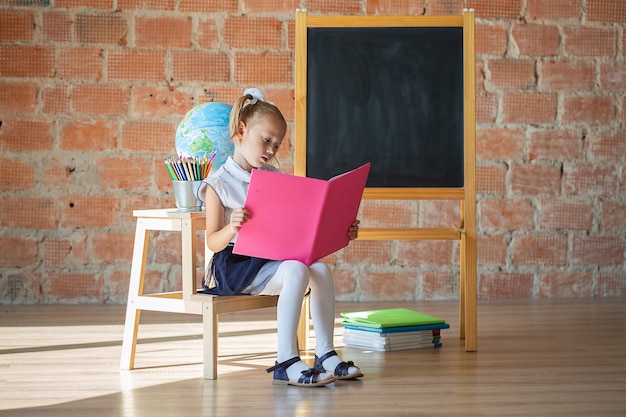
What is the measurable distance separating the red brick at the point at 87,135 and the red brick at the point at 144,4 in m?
0.60

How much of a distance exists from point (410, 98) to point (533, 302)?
5.62ft

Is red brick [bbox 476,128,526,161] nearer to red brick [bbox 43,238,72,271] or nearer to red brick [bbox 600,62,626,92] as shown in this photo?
red brick [bbox 600,62,626,92]

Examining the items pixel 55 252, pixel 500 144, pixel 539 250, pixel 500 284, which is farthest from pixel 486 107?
pixel 55 252

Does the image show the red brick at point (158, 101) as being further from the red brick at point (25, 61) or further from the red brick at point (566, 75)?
the red brick at point (566, 75)

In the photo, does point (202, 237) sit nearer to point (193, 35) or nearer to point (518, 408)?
point (193, 35)

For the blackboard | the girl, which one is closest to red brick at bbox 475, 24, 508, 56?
the blackboard

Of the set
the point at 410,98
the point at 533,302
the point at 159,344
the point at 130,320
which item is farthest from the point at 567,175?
the point at 130,320

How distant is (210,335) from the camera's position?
8.66ft

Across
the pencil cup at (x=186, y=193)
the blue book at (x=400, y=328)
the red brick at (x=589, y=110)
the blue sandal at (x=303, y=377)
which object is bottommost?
the blue sandal at (x=303, y=377)

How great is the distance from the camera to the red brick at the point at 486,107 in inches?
187

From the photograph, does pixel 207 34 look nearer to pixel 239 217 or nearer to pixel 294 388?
pixel 239 217

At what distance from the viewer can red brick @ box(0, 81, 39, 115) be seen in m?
4.58

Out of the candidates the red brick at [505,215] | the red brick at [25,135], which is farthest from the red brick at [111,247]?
the red brick at [505,215]

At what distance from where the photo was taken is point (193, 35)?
466 cm
